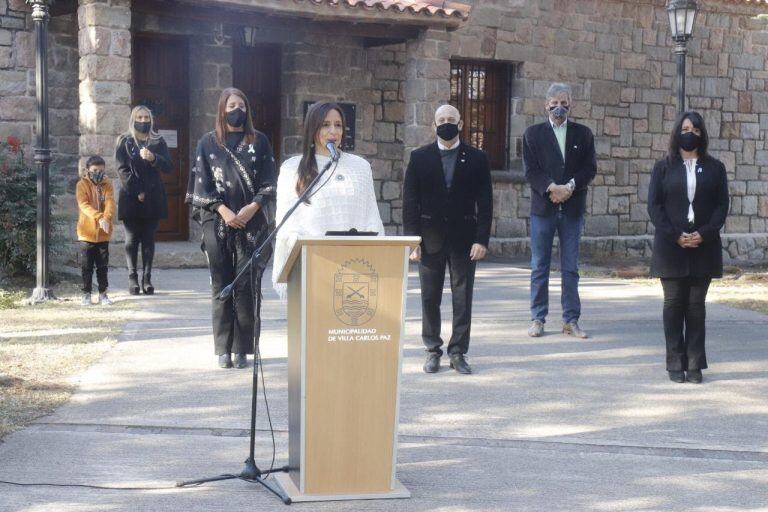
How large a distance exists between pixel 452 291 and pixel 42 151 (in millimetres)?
5132

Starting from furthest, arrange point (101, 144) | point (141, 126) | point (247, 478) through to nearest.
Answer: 1. point (101, 144)
2. point (141, 126)
3. point (247, 478)

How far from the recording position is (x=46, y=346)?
332 inches

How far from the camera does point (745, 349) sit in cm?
900

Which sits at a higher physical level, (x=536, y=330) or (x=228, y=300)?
(x=228, y=300)

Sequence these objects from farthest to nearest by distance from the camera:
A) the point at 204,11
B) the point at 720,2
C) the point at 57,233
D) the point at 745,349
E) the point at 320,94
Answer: the point at 720,2 → the point at 320,94 → the point at 204,11 → the point at 57,233 → the point at 745,349

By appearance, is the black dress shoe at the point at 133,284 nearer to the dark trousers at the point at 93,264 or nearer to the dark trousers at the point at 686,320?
the dark trousers at the point at 93,264

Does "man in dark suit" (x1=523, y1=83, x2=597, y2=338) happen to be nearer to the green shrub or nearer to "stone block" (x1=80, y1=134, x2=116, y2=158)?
"stone block" (x1=80, y1=134, x2=116, y2=158)

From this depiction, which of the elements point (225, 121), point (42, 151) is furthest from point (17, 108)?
point (225, 121)

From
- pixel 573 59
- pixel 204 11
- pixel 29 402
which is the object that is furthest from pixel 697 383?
pixel 573 59

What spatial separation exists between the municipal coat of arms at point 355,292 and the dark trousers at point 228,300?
3.01m

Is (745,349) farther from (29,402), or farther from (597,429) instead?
(29,402)

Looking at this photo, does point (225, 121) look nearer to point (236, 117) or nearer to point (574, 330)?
point (236, 117)

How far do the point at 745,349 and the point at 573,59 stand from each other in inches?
403

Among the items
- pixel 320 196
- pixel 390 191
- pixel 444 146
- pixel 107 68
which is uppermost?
pixel 107 68
